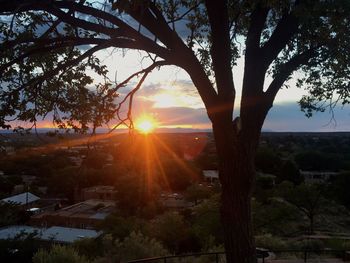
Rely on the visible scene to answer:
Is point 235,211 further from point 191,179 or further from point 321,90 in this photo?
point 191,179

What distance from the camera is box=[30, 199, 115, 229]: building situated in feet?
96.6

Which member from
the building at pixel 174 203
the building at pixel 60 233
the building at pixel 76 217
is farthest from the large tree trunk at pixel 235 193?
the building at pixel 174 203

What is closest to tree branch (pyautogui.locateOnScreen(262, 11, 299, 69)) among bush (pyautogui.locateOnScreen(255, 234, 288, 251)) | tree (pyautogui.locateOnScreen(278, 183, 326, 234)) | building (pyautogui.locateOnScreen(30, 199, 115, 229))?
bush (pyautogui.locateOnScreen(255, 234, 288, 251))

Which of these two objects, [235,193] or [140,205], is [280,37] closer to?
[235,193]

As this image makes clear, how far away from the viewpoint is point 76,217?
30.3 metres

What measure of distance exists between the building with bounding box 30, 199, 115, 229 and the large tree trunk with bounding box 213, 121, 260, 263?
2495cm

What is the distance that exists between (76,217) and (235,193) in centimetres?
2743

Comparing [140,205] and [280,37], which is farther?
[140,205]

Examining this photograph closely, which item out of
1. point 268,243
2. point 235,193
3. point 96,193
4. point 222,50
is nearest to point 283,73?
point 222,50

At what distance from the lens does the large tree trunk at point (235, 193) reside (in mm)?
4590

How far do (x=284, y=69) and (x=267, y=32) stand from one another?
1.69 metres

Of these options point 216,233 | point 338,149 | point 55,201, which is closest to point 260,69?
point 216,233

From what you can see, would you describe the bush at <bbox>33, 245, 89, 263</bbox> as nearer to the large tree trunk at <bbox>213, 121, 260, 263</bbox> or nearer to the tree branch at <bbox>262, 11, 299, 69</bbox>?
the large tree trunk at <bbox>213, 121, 260, 263</bbox>

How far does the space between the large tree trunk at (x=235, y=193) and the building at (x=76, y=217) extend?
2495 cm
